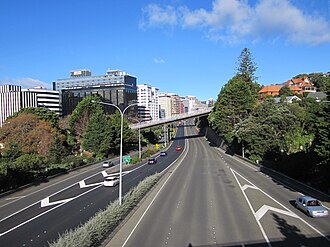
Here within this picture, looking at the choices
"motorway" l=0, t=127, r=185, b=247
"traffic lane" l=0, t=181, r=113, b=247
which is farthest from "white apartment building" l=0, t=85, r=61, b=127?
"traffic lane" l=0, t=181, r=113, b=247

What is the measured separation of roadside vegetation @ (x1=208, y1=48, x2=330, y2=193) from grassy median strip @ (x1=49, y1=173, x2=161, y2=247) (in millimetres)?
16524

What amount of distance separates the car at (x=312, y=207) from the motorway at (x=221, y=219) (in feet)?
1.27

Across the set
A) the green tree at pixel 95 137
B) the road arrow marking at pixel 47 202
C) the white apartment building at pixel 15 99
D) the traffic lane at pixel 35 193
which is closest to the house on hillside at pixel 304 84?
the green tree at pixel 95 137

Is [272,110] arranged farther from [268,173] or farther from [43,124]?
[43,124]

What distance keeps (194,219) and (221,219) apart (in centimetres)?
181

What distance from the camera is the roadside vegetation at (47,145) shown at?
130ft

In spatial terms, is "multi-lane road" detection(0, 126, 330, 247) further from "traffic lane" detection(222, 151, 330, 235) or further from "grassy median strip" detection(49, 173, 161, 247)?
"grassy median strip" detection(49, 173, 161, 247)

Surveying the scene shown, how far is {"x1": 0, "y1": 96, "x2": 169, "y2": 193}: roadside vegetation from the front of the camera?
130 feet

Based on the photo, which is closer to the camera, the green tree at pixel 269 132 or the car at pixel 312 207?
the car at pixel 312 207

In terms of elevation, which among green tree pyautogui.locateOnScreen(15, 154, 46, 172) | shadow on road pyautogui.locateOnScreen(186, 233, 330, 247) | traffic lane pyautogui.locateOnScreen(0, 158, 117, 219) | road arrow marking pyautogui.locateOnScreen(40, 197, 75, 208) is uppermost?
green tree pyautogui.locateOnScreen(15, 154, 46, 172)

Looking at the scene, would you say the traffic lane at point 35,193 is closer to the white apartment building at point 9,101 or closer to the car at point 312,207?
the car at point 312,207

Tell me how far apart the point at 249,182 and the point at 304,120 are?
87.1 feet

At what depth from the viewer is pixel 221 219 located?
2080 cm

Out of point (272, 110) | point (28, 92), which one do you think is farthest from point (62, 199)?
point (28, 92)
